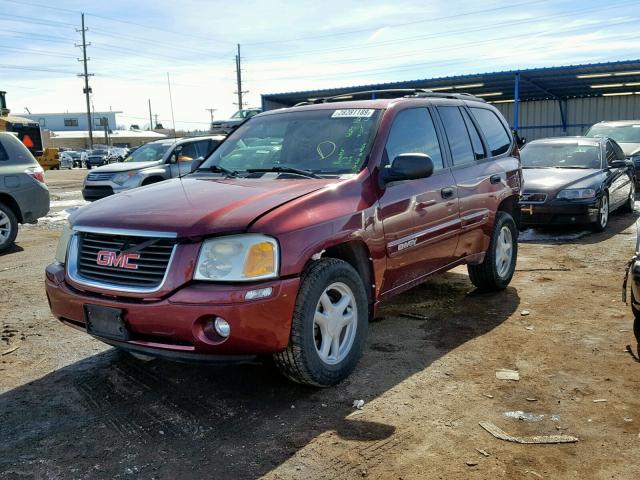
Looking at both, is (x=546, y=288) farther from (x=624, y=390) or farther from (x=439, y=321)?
(x=624, y=390)

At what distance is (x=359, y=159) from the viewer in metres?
4.11

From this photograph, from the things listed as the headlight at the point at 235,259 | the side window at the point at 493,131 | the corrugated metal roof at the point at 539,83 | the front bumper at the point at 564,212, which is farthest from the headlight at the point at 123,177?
the corrugated metal roof at the point at 539,83

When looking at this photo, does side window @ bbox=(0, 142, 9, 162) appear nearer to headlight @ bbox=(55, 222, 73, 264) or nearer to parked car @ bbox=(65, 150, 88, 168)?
headlight @ bbox=(55, 222, 73, 264)

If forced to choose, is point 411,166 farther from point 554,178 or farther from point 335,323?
point 554,178

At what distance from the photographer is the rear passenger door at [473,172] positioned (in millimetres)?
5023

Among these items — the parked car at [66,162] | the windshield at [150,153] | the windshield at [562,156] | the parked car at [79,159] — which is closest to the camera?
the windshield at [562,156]

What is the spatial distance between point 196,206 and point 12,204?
260 inches

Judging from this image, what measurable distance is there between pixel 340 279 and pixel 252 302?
671 millimetres

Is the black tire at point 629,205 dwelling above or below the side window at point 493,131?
below

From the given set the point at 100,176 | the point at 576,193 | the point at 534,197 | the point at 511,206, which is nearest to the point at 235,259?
the point at 511,206

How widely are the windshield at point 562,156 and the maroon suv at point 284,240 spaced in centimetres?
582

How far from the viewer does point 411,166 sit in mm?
3918

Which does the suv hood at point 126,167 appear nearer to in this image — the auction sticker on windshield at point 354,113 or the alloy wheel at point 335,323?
the auction sticker on windshield at point 354,113

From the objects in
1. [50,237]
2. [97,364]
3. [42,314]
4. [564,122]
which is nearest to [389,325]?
[97,364]
